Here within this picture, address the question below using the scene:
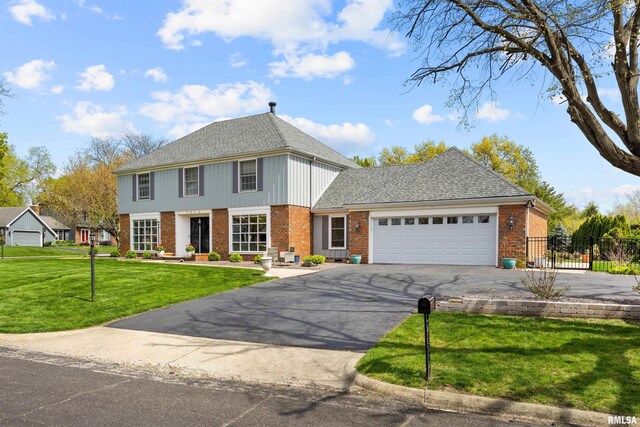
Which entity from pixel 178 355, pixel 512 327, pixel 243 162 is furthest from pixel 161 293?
pixel 243 162

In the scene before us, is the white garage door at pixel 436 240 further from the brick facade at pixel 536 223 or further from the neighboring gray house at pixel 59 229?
→ the neighboring gray house at pixel 59 229

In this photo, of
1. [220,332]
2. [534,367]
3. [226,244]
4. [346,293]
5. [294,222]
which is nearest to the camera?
[534,367]

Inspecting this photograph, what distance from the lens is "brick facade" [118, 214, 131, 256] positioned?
1097 inches

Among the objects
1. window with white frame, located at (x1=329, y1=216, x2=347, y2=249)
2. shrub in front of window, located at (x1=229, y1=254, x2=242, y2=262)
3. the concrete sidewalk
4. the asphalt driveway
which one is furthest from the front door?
the concrete sidewalk

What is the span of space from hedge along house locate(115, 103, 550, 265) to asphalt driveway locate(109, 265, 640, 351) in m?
3.54

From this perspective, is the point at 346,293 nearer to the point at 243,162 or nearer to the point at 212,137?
the point at 243,162

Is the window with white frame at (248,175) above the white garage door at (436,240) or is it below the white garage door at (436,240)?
above

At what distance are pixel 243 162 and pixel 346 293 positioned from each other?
1305 cm

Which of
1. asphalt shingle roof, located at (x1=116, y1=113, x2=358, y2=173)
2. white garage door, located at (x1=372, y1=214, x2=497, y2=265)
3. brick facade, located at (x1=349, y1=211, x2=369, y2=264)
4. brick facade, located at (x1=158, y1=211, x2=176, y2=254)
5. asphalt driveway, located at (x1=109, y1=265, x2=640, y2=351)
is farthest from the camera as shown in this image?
brick facade, located at (x1=158, y1=211, x2=176, y2=254)

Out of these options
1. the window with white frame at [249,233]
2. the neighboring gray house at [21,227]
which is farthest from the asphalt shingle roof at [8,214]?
the window with white frame at [249,233]

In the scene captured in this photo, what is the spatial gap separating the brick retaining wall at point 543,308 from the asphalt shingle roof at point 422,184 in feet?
33.0

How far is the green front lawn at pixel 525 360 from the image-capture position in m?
4.96

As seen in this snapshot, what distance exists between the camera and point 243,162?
76.1 feet

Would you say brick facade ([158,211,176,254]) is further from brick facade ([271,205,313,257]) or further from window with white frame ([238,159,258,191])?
brick facade ([271,205,313,257])
